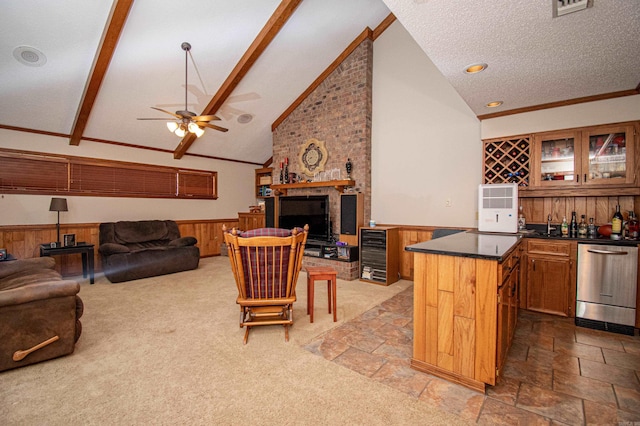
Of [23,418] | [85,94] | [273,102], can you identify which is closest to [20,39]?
[85,94]

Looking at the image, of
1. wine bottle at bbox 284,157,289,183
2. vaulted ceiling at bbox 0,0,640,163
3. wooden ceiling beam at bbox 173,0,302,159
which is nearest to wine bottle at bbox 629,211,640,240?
vaulted ceiling at bbox 0,0,640,163

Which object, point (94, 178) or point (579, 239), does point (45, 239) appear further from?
point (579, 239)

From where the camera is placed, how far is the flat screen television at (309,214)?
5722 millimetres

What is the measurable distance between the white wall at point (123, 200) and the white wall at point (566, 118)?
20.3ft

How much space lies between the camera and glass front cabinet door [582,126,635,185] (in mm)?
3168

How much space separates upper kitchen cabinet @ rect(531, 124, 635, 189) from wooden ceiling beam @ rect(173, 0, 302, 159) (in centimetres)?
390

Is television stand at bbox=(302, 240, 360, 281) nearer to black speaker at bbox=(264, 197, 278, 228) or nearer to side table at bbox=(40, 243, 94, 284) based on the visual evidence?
black speaker at bbox=(264, 197, 278, 228)

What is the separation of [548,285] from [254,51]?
528cm

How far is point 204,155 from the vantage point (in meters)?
7.27

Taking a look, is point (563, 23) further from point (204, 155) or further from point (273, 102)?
point (204, 155)

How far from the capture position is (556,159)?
355cm

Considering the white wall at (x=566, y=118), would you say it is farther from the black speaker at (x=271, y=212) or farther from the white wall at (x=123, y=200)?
the white wall at (x=123, y=200)

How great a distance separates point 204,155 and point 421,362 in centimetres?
676

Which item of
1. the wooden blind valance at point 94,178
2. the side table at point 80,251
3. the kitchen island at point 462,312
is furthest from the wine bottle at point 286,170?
the kitchen island at point 462,312
